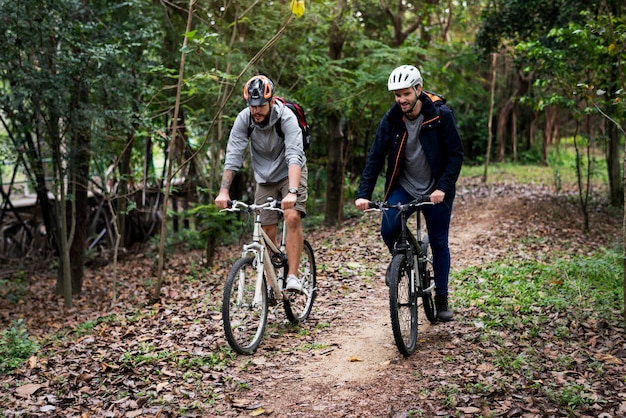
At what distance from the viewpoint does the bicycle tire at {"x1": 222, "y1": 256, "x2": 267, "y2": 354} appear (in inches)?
200

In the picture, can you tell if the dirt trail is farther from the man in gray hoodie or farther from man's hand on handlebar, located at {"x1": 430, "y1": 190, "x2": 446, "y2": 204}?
man's hand on handlebar, located at {"x1": 430, "y1": 190, "x2": 446, "y2": 204}

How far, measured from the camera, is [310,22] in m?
11.4

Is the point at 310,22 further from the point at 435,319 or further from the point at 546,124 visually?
the point at 546,124

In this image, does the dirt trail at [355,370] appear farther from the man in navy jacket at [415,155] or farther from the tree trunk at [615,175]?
the tree trunk at [615,175]

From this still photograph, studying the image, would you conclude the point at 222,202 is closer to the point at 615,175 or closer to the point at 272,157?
the point at 272,157

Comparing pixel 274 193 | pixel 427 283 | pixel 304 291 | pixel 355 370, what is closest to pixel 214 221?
pixel 304 291

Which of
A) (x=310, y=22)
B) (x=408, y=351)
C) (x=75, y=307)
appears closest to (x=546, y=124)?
(x=310, y=22)

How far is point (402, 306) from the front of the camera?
510cm

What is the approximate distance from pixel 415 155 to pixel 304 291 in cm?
179

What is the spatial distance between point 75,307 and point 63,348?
3.61 meters

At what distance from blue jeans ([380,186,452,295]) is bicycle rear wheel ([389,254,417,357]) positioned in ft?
0.95

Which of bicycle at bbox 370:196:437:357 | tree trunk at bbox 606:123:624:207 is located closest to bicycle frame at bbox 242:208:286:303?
bicycle at bbox 370:196:437:357

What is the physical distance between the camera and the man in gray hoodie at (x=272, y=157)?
5.32 metres

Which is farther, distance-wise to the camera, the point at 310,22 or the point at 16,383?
the point at 310,22
